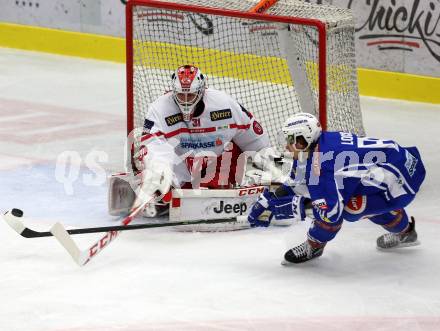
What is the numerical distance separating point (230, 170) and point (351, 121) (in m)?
0.79

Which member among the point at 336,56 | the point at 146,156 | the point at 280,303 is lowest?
the point at 280,303

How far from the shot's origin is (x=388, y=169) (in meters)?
5.22

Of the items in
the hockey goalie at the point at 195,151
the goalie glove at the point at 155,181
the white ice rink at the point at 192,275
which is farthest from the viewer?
the hockey goalie at the point at 195,151

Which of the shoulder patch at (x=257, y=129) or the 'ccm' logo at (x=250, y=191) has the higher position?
the shoulder patch at (x=257, y=129)

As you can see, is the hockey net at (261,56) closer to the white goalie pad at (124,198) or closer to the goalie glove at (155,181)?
the white goalie pad at (124,198)

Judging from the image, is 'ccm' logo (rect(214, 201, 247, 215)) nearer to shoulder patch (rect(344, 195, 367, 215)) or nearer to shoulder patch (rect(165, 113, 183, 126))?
shoulder patch (rect(165, 113, 183, 126))

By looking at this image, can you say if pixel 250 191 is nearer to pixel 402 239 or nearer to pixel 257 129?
pixel 257 129

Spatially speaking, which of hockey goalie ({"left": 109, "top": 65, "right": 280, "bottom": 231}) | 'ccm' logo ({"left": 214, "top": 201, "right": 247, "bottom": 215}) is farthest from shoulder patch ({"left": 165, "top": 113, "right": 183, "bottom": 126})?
'ccm' logo ({"left": 214, "top": 201, "right": 247, "bottom": 215})

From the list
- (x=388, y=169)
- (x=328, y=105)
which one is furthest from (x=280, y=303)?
(x=328, y=105)

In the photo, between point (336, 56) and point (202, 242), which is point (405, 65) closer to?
point (336, 56)

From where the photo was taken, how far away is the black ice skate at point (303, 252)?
533 centimetres

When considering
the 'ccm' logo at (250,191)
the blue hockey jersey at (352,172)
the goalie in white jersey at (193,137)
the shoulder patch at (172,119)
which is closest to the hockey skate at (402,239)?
the blue hockey jersey at (352,172)

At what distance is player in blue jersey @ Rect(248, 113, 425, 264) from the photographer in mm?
5051

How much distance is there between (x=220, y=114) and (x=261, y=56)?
5.28 ft
